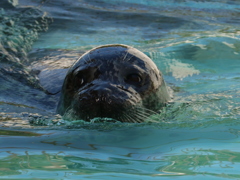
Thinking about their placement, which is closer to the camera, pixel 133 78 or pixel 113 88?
pixel 113 88

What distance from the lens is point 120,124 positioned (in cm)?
362

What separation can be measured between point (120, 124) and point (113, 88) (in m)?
0.30

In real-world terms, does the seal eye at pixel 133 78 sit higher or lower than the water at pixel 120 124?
higher

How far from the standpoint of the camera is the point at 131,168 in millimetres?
2471

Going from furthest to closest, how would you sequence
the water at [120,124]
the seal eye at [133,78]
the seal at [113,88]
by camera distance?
the seal eye at [133,78], the seal at [113,88], the water at [120,124]

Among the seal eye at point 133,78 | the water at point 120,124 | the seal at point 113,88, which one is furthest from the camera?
the seal eye at point 133,78

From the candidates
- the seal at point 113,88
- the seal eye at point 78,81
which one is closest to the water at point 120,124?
the seal at point 113,88

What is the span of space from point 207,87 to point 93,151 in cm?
323

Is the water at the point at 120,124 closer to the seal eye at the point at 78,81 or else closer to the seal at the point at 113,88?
the seal at the point at 113,88

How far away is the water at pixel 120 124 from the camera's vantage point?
2529mm

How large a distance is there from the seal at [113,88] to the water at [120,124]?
0.43 ft

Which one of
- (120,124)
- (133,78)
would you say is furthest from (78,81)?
(120,124)

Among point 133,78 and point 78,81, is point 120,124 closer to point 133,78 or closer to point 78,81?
point 133,78

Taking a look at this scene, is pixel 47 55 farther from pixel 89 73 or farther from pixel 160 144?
pixel 160 144
